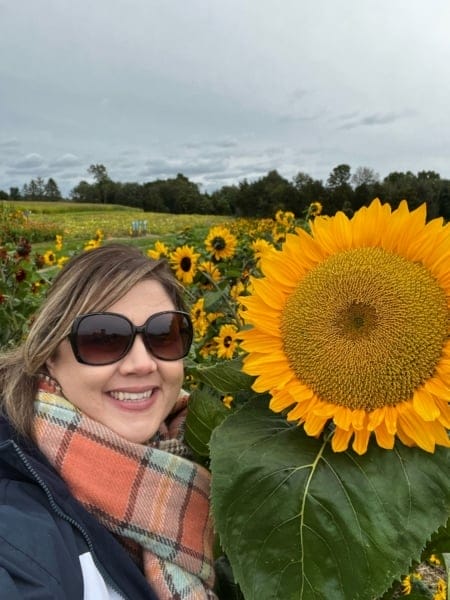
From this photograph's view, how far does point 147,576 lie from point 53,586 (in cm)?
30

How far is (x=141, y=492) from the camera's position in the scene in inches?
51.3

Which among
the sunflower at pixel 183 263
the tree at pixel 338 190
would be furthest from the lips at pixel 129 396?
the tree at pixel 338 190

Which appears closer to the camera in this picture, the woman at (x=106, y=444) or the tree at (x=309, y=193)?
the woman at (x=106, y=444)

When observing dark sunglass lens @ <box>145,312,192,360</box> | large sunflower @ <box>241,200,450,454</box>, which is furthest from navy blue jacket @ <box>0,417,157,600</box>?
large sunflower @ <box>241,200,450,454</box>

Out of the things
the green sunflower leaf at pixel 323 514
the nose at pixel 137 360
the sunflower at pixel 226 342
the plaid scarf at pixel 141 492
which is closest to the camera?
the green sunflower leaf at pixel 323 514

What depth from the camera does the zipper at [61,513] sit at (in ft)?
3.74

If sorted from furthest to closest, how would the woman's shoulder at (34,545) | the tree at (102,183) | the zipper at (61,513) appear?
the tree at (102,183) < the zipper at (61,513) < the woman's shoulder at (34,545)

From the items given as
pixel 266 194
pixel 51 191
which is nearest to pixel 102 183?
pixel 51 191

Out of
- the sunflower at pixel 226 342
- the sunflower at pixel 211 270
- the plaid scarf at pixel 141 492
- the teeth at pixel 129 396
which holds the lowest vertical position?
the sunflower at pixel 226 342

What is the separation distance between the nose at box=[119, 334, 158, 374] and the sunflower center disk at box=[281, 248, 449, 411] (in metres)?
0.49

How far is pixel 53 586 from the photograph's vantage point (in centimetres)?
99

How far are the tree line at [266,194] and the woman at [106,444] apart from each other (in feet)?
1.80

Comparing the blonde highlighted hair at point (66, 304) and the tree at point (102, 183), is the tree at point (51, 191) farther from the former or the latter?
the blonde highlighted hair at point (66, 304)

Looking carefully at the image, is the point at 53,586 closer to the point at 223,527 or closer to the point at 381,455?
the point at 223,527
